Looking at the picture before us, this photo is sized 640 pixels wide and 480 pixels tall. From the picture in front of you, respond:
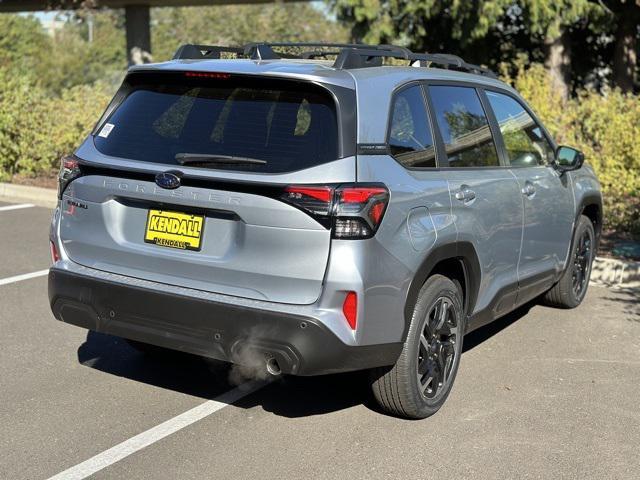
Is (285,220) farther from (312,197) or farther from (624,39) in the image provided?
(624,39)

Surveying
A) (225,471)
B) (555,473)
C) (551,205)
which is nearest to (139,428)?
(225,471)

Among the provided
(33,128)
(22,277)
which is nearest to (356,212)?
(22,277)

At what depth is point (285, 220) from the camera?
4.09 metres

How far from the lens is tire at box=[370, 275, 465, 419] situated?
4602 millimetres

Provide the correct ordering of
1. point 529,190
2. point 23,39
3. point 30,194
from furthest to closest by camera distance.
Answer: point 23,39 → point 30,194 → point 529,190

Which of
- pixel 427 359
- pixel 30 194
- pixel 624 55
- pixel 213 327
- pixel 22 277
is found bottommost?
pixel 30 194

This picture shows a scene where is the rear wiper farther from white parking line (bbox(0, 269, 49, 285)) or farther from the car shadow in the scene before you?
white parking line (bbox(0, 269, 49, 285))

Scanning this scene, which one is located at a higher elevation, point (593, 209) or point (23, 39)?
point (593, 209)

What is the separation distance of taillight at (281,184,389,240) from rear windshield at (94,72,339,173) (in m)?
0.15

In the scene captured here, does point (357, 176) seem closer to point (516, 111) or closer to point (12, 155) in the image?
point (516, 111)

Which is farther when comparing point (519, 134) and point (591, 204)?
point (591, 204)

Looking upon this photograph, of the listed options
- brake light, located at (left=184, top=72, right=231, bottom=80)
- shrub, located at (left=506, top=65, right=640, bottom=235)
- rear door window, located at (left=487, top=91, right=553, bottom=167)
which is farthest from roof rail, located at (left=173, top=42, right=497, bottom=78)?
shrub, located at (left=506, top=65, right=640, bottom=235)

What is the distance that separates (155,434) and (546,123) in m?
8.58

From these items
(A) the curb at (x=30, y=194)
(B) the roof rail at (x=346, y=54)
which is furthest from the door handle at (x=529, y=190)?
(A) the curb at (x=30, y=194)
